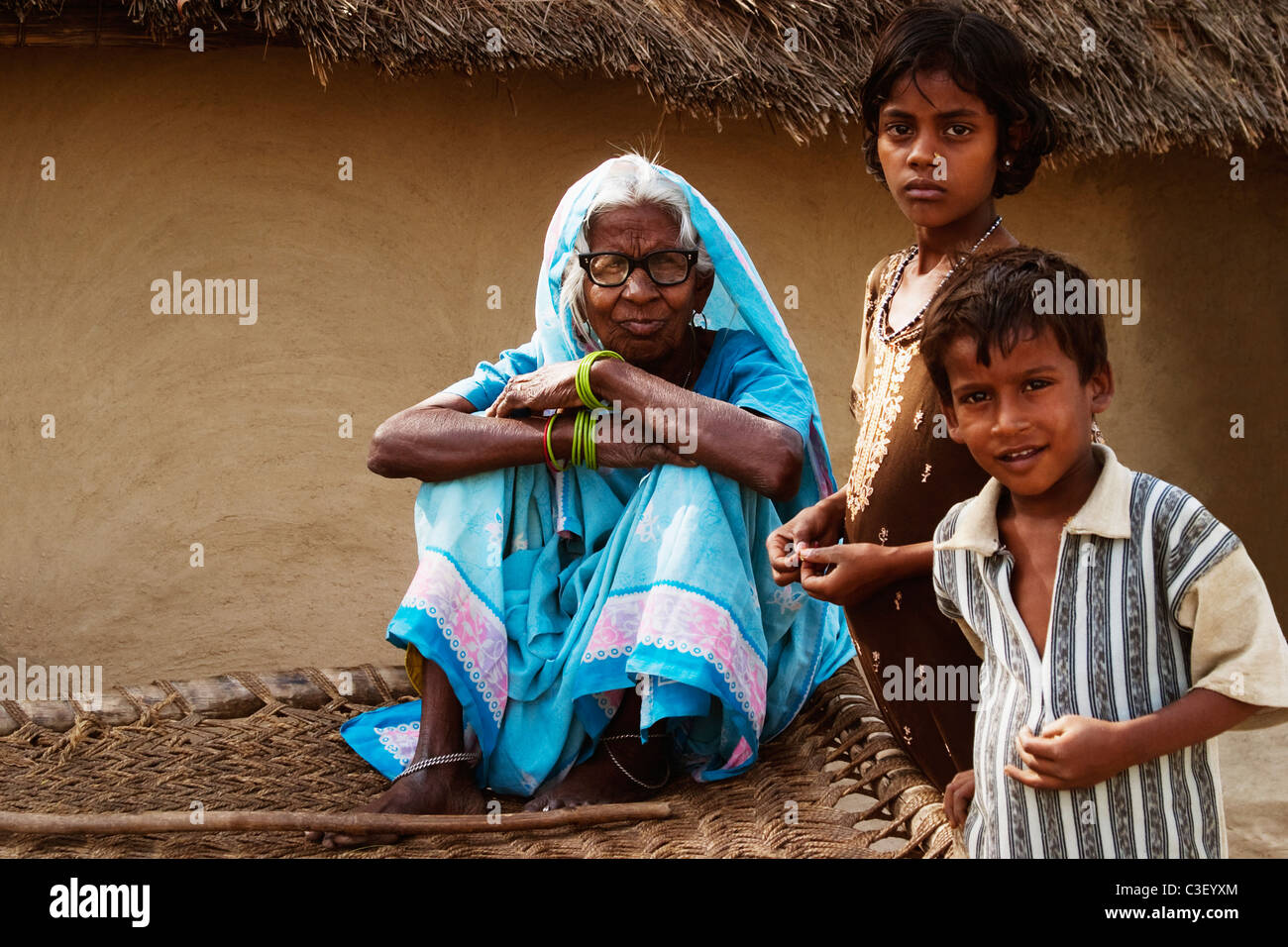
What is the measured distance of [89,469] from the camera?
5.20 m

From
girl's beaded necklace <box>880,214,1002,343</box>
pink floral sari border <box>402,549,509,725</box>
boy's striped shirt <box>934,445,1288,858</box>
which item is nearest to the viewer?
boy's striped shirt <box>934,445,1288,858</box>

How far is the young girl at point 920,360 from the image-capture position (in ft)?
8.46

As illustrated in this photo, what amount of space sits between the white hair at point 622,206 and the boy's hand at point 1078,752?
159 cm

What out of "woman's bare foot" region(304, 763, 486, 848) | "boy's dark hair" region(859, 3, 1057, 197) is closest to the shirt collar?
"boy's dark hair" region(859, 3, 1057, 197)

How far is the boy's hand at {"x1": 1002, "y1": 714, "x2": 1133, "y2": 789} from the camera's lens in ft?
6.24

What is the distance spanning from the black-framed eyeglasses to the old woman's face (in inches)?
0.4

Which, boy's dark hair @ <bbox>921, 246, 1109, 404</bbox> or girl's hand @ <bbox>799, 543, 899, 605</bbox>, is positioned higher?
boy's dark hair @ <bbox>921, 246, 1109, 404</bbox>

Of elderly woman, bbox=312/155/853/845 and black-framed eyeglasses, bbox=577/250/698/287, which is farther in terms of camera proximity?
black-framed eyeglasses, bbox=577/250/698/287

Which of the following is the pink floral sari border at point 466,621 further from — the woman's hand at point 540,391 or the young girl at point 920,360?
the young girl at point 920,360

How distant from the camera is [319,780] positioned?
133 inches

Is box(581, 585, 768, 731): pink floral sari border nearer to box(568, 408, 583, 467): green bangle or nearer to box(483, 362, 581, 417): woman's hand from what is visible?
box(568, 408, 583, 467): green bangle

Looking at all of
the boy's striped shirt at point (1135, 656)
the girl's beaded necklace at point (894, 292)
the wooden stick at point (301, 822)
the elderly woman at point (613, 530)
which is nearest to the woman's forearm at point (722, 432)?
the elderly woman at point (613, 530)

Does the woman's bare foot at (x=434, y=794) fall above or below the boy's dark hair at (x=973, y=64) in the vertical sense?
below

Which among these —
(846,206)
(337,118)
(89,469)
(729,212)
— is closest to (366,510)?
(89,469)
